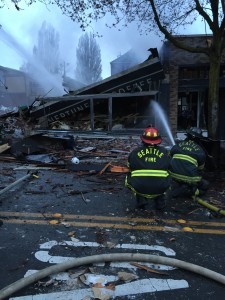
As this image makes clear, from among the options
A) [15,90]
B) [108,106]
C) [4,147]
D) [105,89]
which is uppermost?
[15,90]

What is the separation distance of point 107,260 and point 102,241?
22.9 inches

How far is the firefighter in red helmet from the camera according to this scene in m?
4.89

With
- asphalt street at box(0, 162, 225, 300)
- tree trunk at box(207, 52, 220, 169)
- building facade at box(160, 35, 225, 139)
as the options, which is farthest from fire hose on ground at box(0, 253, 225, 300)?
building facade at box(160, 35, 225, 139)

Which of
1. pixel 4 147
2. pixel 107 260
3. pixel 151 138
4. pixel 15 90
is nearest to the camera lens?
pixel 107 260

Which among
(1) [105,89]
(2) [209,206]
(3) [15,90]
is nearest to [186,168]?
(2) [209,206]

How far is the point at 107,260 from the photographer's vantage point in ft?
11.6

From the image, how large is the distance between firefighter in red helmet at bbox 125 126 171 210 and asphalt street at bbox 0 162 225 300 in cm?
37

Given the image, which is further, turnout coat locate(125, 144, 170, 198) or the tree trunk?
the tree trunk

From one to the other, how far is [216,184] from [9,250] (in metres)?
4.31

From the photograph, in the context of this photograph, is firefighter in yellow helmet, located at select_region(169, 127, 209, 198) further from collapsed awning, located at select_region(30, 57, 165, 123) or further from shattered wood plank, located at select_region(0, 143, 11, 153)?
collapsed awning, located at select_region(30, 57, 165, 123)

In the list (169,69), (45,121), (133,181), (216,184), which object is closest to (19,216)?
(133,181)

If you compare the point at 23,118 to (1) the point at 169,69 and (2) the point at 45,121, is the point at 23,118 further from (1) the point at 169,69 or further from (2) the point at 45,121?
(1) the point at 169,69

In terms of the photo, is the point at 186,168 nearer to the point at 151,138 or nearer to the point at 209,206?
the point at 209,206

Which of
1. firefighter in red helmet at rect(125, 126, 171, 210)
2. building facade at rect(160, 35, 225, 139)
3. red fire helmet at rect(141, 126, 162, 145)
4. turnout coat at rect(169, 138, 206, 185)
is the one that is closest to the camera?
firefighter in red helmet at rect(125, 126, 171, 210)
